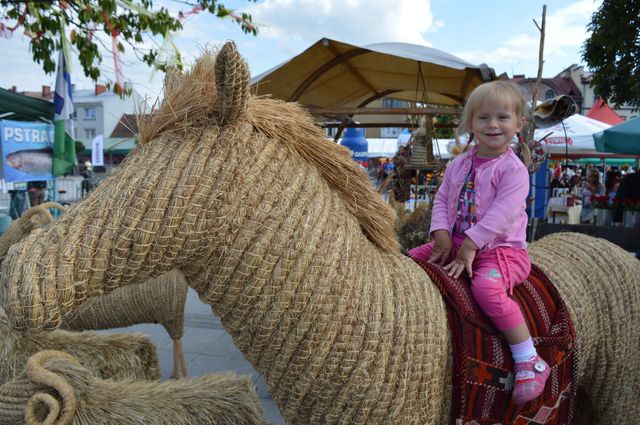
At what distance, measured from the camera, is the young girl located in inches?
59.7

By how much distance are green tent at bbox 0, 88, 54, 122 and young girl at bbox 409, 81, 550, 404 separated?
5.04 m

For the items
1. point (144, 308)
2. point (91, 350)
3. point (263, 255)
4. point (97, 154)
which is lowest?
point (144, 308)

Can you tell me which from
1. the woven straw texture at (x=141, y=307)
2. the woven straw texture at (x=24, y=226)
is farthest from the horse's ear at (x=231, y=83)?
the woven straw texture at (x=141, y=307)

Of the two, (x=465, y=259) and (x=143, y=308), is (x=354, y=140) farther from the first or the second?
(x=465, y=259)

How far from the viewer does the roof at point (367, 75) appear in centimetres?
445

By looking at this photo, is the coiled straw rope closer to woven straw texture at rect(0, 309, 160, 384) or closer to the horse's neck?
woven straw texture at rect(0, 309, 160, 384)

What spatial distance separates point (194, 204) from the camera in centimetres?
117

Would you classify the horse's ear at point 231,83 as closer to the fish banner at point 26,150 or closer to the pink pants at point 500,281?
the pink pants at point 500,281

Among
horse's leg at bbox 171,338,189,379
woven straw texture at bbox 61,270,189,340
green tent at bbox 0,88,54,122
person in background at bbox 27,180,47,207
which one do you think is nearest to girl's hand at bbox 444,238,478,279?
woven straw texture at bbox 61,270,189,340

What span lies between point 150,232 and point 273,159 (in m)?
0.38

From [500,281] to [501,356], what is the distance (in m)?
0.24

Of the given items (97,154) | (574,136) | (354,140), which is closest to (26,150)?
(354,140)

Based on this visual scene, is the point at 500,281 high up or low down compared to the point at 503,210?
down

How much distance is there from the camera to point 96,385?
5.50ft
